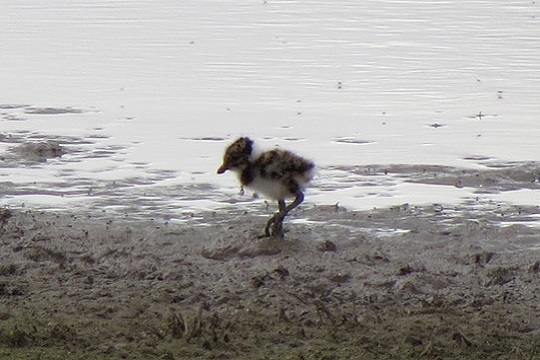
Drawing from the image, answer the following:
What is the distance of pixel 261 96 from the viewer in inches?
506

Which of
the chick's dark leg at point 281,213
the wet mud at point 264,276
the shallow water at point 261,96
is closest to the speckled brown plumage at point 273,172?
the chick's dark leg at point 281,213

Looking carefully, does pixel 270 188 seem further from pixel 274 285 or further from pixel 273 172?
pixel 274 285

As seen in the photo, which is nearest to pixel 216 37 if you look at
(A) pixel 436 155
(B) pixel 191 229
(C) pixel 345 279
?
(A) pixel 436 155

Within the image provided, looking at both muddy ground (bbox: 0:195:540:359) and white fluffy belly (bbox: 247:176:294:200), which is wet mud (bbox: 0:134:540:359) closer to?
muddy ground (bbox: 0:195:540:359)

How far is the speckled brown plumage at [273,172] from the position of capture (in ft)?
27.2

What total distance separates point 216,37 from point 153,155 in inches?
246

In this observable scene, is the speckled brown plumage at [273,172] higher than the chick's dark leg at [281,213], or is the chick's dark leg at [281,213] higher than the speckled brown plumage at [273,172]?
the speckled brown plumage at [273,172]

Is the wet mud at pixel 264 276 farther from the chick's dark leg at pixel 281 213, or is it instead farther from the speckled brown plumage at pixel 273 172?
the speckled brown plumage at pixel 273 172

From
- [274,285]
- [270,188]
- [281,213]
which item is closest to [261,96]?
[270,188]

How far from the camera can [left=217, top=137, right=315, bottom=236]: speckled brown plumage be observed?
829 centimetres

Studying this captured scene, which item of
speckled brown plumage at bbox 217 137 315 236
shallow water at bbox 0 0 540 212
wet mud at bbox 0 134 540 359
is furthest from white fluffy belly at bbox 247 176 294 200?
shallow water at bbox 0 0 540 212

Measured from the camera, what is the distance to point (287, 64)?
14695 millimetres

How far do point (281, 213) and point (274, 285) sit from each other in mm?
959

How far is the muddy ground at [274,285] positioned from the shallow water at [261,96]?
0.60 m
